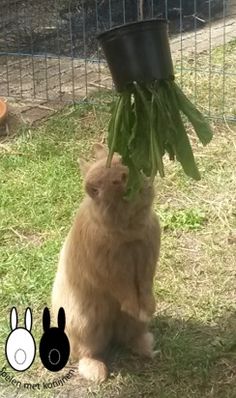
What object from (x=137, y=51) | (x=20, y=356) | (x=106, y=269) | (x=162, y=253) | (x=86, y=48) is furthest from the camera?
(x=86, y=48)

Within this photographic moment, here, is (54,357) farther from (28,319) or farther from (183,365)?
(183,365)

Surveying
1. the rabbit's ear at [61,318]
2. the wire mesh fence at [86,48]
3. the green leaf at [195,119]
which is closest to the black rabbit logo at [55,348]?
the rabbit's ear at [61,318]

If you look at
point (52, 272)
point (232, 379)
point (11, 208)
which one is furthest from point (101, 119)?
point (232, 379)

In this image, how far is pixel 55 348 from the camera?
9.97 ft

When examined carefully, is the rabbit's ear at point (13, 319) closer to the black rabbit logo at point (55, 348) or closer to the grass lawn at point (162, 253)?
the grass lawn at point (162, 253)

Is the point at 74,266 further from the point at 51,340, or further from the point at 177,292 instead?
the point at 177,292

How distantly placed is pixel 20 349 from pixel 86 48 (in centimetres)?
436

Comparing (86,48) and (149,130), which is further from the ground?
(149,130)

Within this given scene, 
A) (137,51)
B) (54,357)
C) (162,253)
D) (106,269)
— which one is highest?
(137,51)

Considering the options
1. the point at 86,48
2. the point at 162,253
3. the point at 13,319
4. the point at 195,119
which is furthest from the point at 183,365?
the point at 86,48

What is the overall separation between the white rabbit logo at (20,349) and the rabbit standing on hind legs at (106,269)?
16 centimetres

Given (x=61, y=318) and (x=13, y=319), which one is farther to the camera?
(x=13, y=319)

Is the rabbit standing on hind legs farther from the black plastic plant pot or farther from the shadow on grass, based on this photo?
the black plastic plant pot

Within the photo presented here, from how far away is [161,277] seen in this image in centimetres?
363
